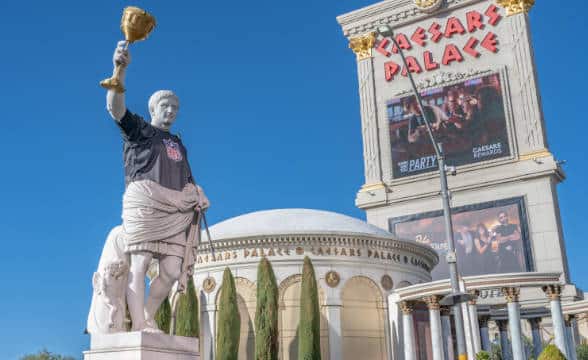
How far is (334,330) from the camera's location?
1077 inches

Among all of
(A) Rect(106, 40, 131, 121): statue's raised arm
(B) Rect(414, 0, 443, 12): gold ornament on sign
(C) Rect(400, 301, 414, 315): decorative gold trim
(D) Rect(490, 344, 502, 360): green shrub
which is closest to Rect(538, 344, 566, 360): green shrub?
(C) Rect(400, 301, 414, 315): decorative gold trim

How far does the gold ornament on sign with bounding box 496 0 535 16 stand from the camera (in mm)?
46656

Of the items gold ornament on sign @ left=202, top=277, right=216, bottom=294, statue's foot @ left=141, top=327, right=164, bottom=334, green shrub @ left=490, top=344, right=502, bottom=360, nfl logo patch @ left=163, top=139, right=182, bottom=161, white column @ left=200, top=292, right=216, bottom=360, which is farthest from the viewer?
green shrub @ left=490, top=344, right=502, bottom=360

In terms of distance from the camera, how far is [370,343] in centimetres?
2816

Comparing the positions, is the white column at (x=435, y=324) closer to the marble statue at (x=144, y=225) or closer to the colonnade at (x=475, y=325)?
the colonnade at (x=475, y=325)

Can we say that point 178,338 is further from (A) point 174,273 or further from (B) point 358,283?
(B) point 358,283

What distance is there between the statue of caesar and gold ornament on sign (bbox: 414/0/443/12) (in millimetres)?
45027

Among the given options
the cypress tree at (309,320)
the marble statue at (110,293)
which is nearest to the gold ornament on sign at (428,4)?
the cypress tree at (309,320)

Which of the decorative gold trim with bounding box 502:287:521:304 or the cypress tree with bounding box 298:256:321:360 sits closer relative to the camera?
the decorative gold trim with bounding box 502:287:521:304

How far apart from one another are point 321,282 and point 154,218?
21099 mm

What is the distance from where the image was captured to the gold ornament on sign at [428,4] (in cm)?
4938

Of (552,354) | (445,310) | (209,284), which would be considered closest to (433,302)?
(445,310)

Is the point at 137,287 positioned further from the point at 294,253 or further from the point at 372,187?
the point at 372,187

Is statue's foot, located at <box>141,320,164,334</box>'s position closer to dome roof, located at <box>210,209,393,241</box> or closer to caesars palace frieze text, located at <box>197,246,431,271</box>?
dome roof, located at <box>210,209,393,241</box>
